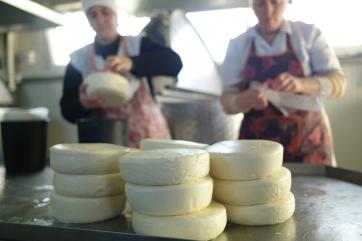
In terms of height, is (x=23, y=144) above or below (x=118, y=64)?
below

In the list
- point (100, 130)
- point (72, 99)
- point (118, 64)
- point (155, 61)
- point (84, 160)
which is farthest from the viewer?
point (72, 99)

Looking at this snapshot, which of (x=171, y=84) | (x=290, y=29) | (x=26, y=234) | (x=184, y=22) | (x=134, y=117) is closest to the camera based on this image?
(x=26, y=234)

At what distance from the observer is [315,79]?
1297 millimetres

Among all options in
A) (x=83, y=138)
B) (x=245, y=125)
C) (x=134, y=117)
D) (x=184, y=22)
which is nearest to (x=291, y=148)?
(x=245, y=125)

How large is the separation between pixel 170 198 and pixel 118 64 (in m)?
0.89

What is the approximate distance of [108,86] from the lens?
1.31 metres

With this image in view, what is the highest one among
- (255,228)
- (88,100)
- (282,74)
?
(282,74)

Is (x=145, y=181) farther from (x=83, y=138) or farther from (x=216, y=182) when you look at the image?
(x=83, y=138)

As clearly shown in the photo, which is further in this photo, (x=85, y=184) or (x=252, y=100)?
(x=252, y=100)

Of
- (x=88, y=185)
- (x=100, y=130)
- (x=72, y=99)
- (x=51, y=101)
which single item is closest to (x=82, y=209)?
(x=88, y=185)

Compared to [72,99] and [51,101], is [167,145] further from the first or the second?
[51,101]

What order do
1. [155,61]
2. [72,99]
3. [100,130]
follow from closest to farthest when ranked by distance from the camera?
1. [100,130]
2. [155,61]
3. [72,99]

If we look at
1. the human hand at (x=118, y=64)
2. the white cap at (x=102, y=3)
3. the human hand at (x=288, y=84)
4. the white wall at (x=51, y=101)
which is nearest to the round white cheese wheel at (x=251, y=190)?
the human hand at (x=288, y=84)

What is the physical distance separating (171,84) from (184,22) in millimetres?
398
